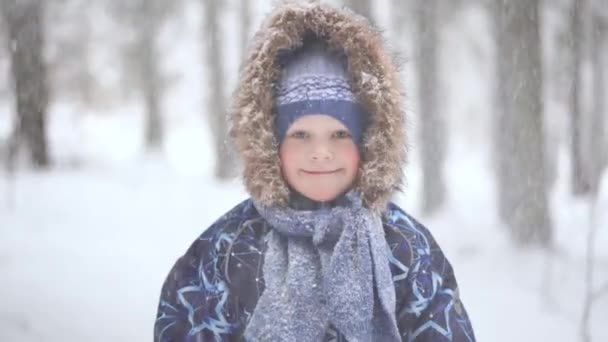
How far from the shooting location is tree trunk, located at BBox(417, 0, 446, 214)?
8.31 m

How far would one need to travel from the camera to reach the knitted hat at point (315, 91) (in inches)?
74.5

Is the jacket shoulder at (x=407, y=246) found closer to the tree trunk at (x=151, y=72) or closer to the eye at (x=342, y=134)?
the eye at (x=342, y=134)

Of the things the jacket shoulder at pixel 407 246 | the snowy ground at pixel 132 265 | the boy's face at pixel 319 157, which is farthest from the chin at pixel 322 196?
the snowy ground at pixel 132 265

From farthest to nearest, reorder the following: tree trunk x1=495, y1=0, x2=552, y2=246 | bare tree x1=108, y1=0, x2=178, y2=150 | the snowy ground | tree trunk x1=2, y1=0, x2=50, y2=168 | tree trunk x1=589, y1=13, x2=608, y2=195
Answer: bare tree x1=108, y1=0, x2=178, y2=150, tree trunk x1=2, y1=0, x2=50, y2=168, tree trunk x1=589, y1=13, x2=608, y2=195, tree trunk x1=495, y1=0, x2=552, y2=246, the snowy ground

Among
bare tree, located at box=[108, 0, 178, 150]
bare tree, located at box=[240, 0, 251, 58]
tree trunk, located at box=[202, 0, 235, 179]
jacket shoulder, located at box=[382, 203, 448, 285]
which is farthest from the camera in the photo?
bare tree, located at box=[108, 0, 178, 150]

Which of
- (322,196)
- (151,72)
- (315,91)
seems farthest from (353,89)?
(151,72)

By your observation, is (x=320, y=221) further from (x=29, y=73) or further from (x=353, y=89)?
(x=29, y=73)

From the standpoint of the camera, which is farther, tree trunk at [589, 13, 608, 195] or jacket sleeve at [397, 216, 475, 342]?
tree trunk at [589, 13, 608, 195]

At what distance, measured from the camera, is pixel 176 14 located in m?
15.2

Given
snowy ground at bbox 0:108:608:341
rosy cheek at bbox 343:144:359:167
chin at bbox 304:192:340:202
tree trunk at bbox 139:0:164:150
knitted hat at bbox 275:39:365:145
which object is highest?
tree trunk at bbox 139:0:164:150

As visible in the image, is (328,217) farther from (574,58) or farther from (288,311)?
(574,58)

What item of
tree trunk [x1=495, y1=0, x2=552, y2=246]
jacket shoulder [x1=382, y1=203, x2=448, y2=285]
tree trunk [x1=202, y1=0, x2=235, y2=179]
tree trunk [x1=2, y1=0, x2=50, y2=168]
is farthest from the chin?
tree trunk [x1=202, y1=0, x2=235, y2=179]

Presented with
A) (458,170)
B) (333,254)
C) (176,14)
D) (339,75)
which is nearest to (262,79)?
(339,75)

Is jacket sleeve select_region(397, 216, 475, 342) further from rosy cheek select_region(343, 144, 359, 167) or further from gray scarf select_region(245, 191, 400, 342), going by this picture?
rosy cheek select_region(343, 144, 359, 167)
